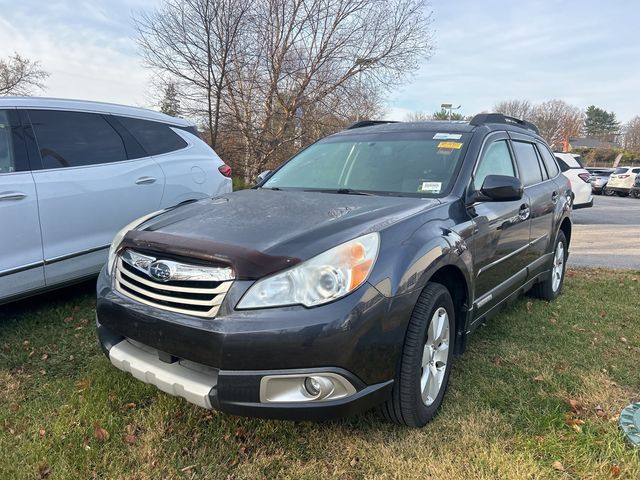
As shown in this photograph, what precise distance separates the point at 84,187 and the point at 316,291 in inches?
108

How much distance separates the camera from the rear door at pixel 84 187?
146 inches

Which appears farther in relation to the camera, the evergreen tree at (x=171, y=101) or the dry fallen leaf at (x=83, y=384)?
the evergreen tree at (x=171, y=101)

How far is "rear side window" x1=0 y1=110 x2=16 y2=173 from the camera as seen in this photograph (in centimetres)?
352

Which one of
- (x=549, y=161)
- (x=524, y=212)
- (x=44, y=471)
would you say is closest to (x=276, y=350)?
(x=44, y=471)

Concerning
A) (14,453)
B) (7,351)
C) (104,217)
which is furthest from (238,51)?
(14,453)

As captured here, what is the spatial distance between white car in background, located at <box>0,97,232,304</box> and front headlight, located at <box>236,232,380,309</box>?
7.79 feet

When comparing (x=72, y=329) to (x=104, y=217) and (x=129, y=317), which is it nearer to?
(x=104, y=217)

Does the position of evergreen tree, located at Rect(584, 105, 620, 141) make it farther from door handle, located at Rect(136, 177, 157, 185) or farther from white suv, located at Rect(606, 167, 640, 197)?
A: door handle, located at Rect(136, 177, 157, 185)

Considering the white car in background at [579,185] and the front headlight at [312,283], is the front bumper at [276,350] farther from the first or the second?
the white car in background at [579,185]

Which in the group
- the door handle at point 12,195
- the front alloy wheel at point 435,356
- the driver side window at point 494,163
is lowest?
the front alloy wheel at point 435,356

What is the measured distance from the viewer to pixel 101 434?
2.47 meters

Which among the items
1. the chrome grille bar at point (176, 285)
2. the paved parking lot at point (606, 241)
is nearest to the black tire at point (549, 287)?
the paved parking lot at point (606, 241)

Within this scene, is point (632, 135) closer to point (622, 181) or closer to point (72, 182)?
point (622, 181)

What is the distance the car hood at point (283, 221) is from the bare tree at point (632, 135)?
260ft
